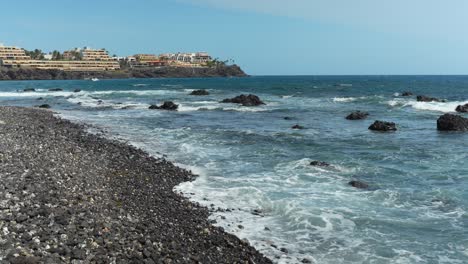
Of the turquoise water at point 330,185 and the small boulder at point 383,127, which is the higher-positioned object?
the small boulder at point 383,127

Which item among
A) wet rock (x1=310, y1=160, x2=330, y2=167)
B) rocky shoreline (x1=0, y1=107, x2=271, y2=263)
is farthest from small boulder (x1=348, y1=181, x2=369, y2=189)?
rocky shoreline (x1=0, y1=107, x2=271, y2=263)

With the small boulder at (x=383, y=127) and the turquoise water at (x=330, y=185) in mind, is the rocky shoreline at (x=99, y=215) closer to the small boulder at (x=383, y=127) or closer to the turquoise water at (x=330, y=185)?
the turquoise water at (x=330, y=185)

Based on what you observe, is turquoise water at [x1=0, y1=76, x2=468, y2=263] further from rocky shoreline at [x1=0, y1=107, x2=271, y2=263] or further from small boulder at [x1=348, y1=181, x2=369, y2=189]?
rocky shoreline at [x1=0, y1=107, x2=271, y2=263]

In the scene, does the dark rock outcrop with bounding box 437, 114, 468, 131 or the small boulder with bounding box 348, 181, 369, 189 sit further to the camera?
the dark rock outcrop with bounding box 437, 114, 468, 131

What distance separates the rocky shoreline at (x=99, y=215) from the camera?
28.9ft

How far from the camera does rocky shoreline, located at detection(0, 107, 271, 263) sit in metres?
8.82

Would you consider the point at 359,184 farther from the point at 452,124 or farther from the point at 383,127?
the point at 452,124

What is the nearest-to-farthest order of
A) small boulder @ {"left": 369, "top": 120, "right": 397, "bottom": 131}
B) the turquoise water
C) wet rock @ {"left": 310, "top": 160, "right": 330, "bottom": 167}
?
the turquoise water → wet rock @ {"left": 310, "top": 160, "right": 330, "bottom": 167} → small boulder @ {"left": 369, "top": 120, "right": 397, "bottom": 131}

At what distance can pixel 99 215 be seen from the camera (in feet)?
36.4

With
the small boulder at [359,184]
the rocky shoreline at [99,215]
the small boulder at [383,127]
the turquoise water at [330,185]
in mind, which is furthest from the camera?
the small boulder at [383,127]


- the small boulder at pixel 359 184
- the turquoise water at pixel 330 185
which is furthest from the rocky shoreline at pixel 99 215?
the small boulder at pixel 359 184

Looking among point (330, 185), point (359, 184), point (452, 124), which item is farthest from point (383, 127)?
point (330, 185)

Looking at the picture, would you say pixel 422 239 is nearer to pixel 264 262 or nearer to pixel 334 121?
pixel 264 262

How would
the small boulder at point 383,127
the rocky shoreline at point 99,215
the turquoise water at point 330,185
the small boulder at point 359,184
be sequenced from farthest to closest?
the small boulder at point 383,127 → the small boulder at point 359,184 → the turquoise water at point 330,185 → the rocky shoreline at point 99,215
